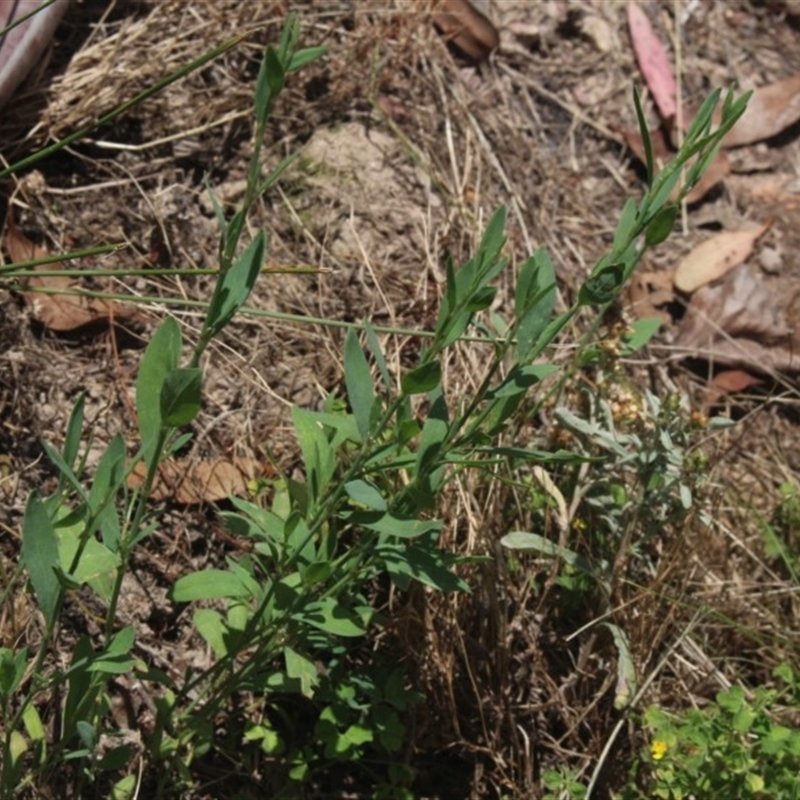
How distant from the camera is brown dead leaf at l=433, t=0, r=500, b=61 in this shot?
10.9 feet

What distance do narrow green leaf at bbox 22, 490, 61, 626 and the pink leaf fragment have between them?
96.5 inches

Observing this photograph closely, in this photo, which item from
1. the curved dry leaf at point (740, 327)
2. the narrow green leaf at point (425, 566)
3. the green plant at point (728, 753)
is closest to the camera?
the narrow green leaf at point (425, 566)

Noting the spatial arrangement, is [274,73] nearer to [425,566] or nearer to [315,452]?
[315,452]

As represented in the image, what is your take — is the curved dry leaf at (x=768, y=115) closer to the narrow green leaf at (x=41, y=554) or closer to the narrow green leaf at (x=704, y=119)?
the narrow green leaf at (x=704, y=119)

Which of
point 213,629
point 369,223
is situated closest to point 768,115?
point 369,223

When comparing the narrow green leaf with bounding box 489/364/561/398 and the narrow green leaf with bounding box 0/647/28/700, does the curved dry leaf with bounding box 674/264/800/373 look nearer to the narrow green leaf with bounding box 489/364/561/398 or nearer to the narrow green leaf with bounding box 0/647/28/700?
the narrow green leaf with bounding box 489/364/561/398

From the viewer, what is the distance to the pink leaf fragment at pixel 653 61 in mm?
3617

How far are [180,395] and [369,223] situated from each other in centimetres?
154

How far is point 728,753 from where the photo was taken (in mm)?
2270

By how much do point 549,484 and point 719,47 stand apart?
6.32ft

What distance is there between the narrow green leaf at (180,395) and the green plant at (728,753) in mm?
1197

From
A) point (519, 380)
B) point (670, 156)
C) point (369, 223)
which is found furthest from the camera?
point (670, 156)

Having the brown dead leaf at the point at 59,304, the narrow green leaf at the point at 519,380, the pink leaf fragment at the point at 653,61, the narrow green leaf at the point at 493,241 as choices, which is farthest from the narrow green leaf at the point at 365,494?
the pink leaf fragment at the point at 653,61

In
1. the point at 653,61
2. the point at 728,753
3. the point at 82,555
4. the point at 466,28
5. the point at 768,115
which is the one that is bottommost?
the point at 728,753
